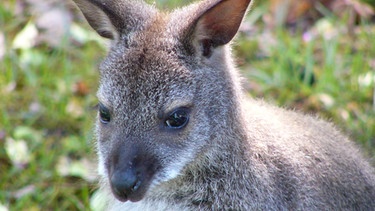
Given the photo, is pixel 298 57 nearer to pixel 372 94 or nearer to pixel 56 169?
pixel 372 94

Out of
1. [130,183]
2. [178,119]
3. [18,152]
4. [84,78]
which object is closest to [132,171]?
[130,183]

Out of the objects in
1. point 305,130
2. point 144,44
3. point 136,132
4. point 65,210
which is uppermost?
point 144,44

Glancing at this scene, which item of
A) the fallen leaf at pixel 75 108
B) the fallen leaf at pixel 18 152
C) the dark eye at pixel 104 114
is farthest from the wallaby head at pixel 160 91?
the fallen leaf at pixel 75 108

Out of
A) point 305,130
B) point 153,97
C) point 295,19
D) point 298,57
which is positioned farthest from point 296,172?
point 295,19

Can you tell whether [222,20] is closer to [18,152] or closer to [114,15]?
[114,15]

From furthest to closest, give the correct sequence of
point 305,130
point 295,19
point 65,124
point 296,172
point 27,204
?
point 295,19, point 65,124, point 27,204, point 305,130, point 296,172

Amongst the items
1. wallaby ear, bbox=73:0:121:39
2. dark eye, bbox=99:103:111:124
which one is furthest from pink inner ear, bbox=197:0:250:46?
dark eye, bbox=99:103:111:124

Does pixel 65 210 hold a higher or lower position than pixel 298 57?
lower

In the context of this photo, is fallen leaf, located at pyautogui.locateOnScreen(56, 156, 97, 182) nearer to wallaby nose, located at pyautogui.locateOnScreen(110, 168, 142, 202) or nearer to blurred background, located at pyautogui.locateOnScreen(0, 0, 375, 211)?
blurred background, located at pyautogui.locateOnScreen(0, 0, 375, 211)
